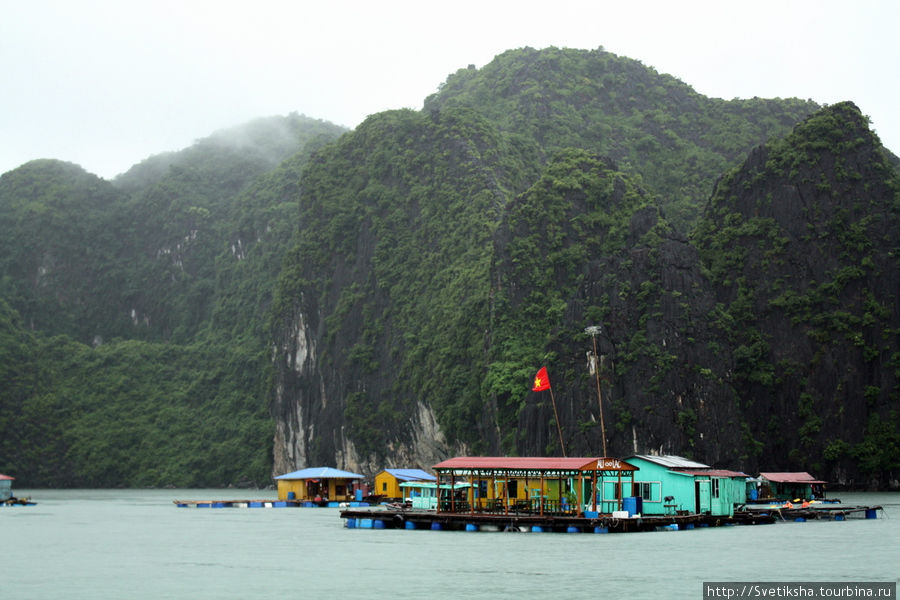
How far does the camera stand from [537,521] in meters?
47.8

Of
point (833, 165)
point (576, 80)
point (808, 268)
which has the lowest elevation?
point (808, 268)

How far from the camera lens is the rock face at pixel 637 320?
8438 cm

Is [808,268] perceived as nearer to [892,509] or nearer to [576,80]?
[892,509]

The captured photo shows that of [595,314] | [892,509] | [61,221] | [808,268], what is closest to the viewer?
[892,509]

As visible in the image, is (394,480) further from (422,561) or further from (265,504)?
(422,561)

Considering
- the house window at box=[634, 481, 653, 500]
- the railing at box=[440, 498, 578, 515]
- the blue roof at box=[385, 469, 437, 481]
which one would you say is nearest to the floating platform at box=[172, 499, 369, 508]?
the blue roof at box=[385, 469, 437, 481]

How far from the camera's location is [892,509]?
212 feet

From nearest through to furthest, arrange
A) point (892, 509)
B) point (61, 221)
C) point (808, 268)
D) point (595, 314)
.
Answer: point (892, 509) → point (595, 314) → point (808, 268) → point (61, 221)

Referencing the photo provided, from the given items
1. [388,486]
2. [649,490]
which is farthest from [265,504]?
[649,490]

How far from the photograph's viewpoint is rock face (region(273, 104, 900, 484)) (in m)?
84.4

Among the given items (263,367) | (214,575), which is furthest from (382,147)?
(214,575)

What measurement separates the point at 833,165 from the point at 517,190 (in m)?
37.6

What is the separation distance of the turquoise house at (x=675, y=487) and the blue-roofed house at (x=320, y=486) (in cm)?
3681

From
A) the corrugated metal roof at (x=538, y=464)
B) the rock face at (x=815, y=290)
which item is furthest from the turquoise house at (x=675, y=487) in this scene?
the rock face at (x=815, y=290)
